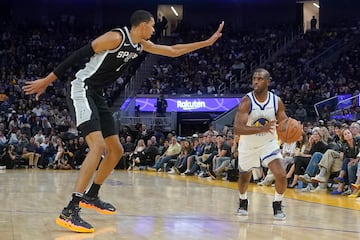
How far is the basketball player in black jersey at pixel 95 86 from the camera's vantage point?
514cm

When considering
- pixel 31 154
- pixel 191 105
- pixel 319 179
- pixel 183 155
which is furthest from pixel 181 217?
pixel 191 105

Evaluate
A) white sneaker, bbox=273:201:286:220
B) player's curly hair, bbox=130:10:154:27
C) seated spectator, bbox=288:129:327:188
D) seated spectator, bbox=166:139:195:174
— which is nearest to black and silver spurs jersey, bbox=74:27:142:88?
player's curly hair, bbox=130:10:154:27

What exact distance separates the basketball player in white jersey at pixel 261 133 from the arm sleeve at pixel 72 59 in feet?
6.06

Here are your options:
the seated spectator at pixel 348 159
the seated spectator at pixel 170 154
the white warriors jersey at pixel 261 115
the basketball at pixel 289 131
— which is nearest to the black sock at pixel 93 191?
the white warriors jersey at pixel 261 115

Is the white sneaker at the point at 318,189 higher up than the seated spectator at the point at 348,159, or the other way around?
the seated spectator at the point at 348,159

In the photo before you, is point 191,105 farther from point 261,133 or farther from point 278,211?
point 278,211

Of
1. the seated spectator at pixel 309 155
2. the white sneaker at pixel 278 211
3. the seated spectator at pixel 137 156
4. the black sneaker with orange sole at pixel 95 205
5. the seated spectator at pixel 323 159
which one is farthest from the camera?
the seated spectator at pixel 137 156

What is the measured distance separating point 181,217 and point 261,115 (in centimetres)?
136

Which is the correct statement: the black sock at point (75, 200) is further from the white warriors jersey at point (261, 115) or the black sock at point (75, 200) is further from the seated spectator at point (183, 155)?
the seated spectator at point (183, 155)

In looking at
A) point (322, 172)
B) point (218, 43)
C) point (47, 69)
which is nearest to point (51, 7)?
point (47, 69)

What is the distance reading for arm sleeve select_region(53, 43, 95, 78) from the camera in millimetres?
5152

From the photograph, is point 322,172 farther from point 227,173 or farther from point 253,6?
point 253,6

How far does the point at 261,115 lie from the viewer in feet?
20.9

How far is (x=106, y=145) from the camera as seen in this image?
575 cm
